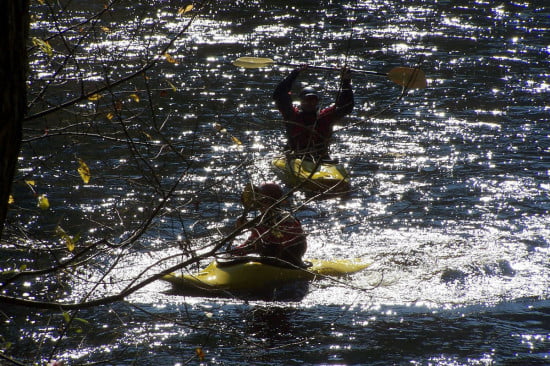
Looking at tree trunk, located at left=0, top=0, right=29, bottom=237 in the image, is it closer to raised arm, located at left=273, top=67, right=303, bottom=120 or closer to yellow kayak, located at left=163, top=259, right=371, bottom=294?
yellow kayak, located at left=163, top=259, right=371, bottom=294

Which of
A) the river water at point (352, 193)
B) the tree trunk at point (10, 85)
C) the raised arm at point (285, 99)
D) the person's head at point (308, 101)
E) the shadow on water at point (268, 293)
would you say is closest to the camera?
the tree trunk at point (10, 85)

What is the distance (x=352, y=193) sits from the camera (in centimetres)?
894

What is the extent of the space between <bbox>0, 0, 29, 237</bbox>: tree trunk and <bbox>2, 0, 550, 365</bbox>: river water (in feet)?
3.43

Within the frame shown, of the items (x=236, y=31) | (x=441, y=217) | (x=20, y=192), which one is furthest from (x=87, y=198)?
(x=236, y=31)

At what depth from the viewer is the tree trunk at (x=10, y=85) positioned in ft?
5.41

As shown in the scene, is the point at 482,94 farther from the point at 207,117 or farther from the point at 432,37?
the point at 207,117

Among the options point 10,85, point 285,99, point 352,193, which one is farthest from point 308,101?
point 10,85

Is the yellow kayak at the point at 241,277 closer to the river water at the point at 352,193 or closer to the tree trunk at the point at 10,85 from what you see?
the river water at the point at 352,193

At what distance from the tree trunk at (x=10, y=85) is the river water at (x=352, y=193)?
3.43 ft

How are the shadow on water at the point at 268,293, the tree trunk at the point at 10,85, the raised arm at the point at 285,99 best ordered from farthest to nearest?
the raised arm at the point at 285,99 < the shadow on water at the point at 268,293 < the tree trunk at the point at 10,85

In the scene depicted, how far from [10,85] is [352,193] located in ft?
24.5

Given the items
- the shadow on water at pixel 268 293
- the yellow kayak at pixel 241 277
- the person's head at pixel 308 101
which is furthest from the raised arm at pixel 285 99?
the shadow on water at pixel 268 293

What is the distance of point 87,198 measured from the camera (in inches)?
344

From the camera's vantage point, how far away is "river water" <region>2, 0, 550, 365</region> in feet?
18.2
